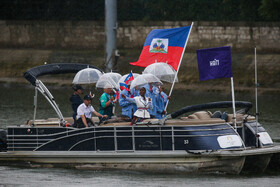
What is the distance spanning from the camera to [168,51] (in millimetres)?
19078

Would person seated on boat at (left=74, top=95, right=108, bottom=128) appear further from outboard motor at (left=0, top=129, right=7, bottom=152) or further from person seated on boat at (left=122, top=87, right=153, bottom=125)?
outboard motor at (left=0, top=129, right=7, bottom=152)

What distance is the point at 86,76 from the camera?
18344mm

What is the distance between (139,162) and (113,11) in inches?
878

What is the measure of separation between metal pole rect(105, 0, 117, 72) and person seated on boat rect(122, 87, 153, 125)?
2070cm

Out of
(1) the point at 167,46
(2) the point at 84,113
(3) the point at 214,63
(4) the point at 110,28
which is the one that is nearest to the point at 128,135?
(2) the point at 84,113

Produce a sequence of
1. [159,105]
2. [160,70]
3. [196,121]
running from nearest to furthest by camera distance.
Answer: [196,121] < [159,105] < [160,70]

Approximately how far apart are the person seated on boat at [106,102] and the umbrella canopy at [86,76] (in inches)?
27.9

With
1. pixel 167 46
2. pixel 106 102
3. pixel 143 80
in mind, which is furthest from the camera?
pixel 167 46

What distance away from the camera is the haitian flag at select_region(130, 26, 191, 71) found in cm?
1894

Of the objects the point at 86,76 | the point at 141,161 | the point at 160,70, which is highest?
the point at 160,70

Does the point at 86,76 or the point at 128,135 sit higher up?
the point at 86,76

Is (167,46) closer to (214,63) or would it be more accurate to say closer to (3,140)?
(214,63)

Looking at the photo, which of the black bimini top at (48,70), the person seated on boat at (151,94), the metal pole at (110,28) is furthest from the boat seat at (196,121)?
the metal pole at (110,28)

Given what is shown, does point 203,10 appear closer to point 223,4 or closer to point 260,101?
point 223,4
